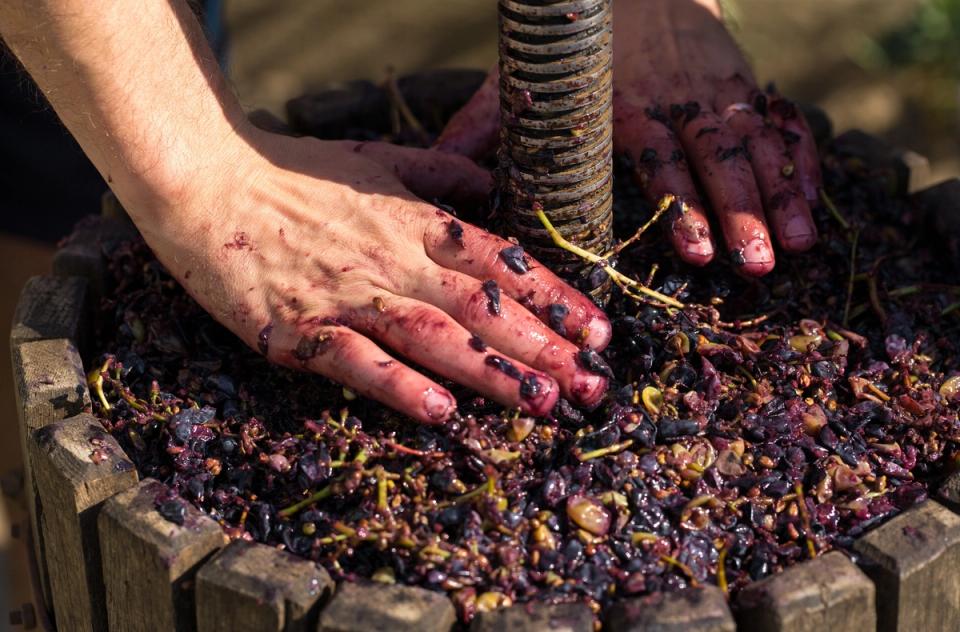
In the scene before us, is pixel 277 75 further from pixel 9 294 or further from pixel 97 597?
pixel 97 597

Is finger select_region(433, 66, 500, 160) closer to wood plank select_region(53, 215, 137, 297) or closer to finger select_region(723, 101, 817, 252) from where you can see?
finger select_region(723, 101, 817, 252)

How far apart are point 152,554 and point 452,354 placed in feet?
1.72

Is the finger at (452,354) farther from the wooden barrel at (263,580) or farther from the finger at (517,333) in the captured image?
the wooden barrel at (263,580)

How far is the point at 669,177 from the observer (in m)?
2.26

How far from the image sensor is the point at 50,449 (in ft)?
6.06

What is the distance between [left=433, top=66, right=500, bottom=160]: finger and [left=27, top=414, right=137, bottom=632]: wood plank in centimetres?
92

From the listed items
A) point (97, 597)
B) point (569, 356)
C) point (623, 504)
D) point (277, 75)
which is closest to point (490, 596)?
point (623, 504)

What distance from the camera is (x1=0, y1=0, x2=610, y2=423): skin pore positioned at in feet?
6.15

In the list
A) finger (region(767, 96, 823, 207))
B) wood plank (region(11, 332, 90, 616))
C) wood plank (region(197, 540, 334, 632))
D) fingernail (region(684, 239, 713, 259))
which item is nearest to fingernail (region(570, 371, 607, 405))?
fingernail (region(684, 239, 713, 259))

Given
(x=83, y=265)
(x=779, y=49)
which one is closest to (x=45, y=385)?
(x=83, y=265)

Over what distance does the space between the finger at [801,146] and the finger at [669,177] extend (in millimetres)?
221

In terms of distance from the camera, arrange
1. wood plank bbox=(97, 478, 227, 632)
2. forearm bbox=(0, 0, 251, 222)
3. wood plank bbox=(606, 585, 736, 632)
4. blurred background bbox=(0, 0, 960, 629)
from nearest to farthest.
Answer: wood plank bbox=(606, 585, 736, 632) < wood plank bbox=(97, 478, 227, 632) < forearm bbox=(0, 0, 251, 222) < blurred background bbox=(0, 0, 960, 629)

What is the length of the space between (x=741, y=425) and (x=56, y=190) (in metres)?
2.31

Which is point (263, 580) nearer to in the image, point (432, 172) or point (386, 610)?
point (386, 610)
